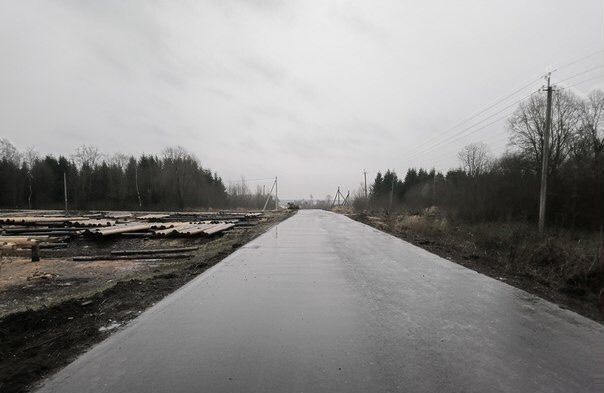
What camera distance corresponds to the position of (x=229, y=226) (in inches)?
1076

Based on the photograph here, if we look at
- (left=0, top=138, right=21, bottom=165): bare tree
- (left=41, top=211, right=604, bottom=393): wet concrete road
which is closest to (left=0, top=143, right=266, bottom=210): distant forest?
(left=0, top=138, right=21, bottom=165): bare tree

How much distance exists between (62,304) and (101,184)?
86484 millimetres

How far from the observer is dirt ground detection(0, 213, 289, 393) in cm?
452

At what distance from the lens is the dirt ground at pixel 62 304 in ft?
14.8

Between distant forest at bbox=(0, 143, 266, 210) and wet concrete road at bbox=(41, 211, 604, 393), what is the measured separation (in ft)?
242

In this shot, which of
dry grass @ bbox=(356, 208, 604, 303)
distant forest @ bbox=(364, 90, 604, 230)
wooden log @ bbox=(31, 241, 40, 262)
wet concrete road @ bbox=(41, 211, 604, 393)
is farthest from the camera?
distant forest @ bbox=(364, 90, 604, 230)

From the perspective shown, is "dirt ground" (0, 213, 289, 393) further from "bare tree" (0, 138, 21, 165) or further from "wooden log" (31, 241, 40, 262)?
Answer: "bare tree" (0, 138, 21, 165)

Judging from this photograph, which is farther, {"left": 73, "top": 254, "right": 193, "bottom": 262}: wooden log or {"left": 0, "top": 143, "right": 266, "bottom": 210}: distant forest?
{"left": 0, "top": 143, "right": 266, "bottom": 210}: distant forest

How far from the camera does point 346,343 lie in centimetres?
494

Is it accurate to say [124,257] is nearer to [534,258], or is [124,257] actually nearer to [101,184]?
[534,258]

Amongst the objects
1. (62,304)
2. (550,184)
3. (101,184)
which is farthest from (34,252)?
(101,184)

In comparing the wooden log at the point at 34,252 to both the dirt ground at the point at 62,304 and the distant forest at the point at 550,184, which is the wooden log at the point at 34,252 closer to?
the dirt ground at the point at 62,304

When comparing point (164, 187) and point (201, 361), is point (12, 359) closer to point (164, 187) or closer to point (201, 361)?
point (201, 361)

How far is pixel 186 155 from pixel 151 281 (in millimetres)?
90269
